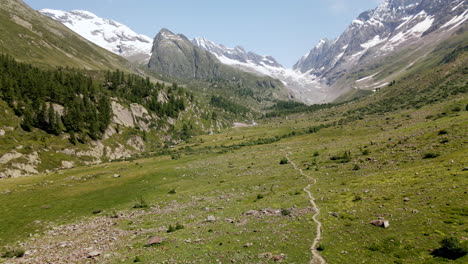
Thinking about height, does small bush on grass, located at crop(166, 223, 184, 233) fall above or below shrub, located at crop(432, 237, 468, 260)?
below

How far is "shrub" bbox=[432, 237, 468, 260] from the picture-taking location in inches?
622

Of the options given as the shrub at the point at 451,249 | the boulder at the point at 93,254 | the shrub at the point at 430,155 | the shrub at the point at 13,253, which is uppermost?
the shrub at the point at 430,155

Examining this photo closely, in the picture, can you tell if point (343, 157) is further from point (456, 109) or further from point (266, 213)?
point (456, 109)

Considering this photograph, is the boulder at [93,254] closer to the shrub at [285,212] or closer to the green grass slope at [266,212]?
the green grass slope at [266,212]

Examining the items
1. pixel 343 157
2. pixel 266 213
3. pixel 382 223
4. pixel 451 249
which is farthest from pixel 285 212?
pixel 343 157

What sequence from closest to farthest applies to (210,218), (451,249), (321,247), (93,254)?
(451,249) < (321,247) < (93,254) < (210,218)

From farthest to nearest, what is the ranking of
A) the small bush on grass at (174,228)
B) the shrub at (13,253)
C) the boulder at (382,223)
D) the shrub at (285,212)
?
the small bush on grass at (174,228), the shrub at (285,212), the shrub at (13,253), the boulder at (382,223)

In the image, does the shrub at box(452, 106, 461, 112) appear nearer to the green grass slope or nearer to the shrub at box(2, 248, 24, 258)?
the green grass slope

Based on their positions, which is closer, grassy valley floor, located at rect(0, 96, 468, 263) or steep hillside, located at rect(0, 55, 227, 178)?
grassy valley floor, located at rect(0, 96, 468, 263)

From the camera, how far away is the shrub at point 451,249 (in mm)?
15789

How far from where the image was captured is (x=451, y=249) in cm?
1598

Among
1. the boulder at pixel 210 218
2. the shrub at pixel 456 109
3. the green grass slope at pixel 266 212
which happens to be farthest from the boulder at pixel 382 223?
the shrub at pixel 456 109

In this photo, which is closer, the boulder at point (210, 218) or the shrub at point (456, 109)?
the boulder at point (210, 218)

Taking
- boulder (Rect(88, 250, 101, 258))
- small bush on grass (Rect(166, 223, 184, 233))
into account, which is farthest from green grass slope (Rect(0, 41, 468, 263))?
boulder (Rect(88, 250, 101, 258))
